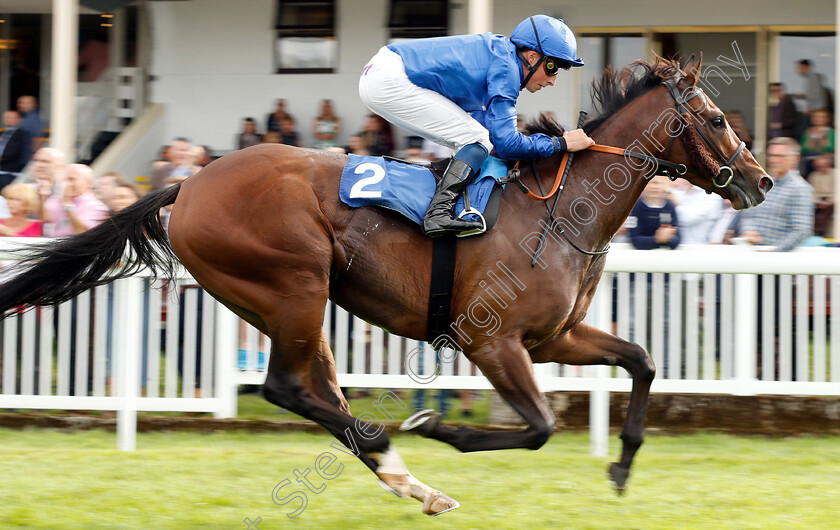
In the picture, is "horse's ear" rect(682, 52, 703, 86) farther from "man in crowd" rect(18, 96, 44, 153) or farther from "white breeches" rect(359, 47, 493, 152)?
"man in crowd" rect(18, 96, 44, 153)

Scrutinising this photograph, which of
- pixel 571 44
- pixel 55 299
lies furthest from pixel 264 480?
pixel 571 44

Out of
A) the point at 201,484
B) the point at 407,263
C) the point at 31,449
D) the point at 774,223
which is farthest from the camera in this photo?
the point at 774,223

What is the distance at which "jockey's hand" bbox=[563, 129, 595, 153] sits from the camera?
3893 mm

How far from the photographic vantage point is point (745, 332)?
17.1 feet

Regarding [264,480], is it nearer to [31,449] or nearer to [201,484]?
[201,484]

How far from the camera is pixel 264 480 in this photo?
4.52 metres

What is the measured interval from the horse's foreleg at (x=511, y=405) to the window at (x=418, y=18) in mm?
6835

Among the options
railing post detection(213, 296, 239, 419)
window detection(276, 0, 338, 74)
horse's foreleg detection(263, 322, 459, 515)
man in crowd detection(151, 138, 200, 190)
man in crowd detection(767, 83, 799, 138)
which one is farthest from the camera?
window detection(276, 0, 338, 74)

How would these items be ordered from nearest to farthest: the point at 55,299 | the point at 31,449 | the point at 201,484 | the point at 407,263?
1. the point at 407,263
2. the point at 55,299
3. the point at 201,484
4. the point at 31,449

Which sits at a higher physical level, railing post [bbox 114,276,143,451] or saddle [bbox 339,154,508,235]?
saddle [bbox 339,154,508,235]

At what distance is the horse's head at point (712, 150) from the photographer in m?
3.90

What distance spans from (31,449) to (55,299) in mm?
1415

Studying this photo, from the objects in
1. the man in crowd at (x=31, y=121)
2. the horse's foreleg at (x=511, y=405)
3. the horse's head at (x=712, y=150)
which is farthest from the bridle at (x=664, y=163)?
the man in crowd at (x=31, y=121)

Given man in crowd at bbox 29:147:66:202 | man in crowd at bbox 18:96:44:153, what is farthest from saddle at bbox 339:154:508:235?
man in crowd at bbox 18:96:44:153
